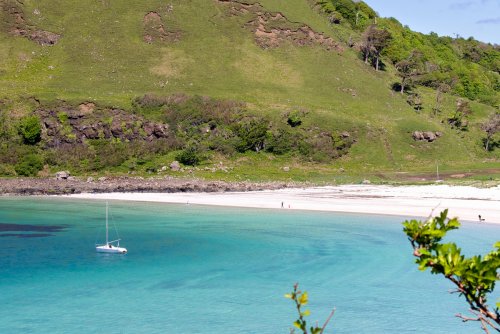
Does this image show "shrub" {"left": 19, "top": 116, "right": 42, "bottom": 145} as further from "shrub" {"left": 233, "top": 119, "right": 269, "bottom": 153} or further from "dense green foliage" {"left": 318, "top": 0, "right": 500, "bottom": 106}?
"dense green foliage" {"left": 318, "top": 0, "right": 500, "bottom": 106}

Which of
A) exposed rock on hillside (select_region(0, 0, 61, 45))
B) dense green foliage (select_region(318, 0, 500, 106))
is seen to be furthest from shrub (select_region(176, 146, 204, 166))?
dense green foliage (select_region(318, 0, 500, 106))

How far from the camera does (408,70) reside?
10700 cm

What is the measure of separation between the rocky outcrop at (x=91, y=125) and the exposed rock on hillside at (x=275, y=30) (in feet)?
117

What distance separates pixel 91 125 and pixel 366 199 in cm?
4298

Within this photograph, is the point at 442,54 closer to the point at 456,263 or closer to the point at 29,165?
the point at 29,165

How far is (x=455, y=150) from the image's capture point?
8675 centimetres

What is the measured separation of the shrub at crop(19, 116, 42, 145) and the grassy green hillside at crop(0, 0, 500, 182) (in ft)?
4.07

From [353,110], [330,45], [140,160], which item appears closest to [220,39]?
[330,45]

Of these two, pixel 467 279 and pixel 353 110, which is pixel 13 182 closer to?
pixel 353 110

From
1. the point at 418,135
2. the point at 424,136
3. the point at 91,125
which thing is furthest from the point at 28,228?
the point at 424,136

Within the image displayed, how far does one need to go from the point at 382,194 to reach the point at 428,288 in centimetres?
3220

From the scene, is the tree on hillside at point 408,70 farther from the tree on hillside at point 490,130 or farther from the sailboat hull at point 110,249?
the sailboat hull at point 110,249

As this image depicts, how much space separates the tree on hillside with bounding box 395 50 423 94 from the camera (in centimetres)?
10551

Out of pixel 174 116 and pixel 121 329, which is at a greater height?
pixel 174 116
